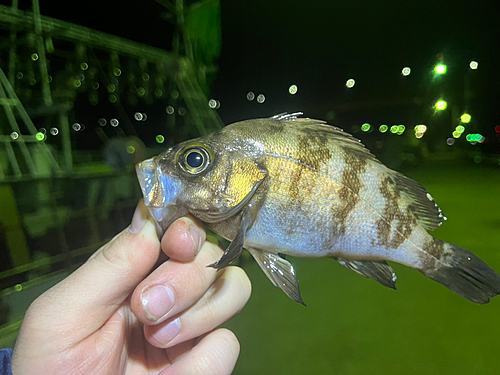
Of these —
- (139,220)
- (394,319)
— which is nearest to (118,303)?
(139,220)

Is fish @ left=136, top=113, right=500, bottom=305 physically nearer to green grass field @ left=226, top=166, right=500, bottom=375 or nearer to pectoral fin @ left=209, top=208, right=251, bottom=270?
pectoral fin @ left=209, top=208, right=251, bottom=270

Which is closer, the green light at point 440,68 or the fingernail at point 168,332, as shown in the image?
the fingernail at point 168,332

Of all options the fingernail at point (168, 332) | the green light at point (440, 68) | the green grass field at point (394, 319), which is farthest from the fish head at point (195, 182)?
the green light at point (440, 68)

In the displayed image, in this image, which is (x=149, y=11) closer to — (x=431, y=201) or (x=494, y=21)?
(x=431, y=201)

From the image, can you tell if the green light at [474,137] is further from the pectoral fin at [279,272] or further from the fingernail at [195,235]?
the fingernail at [195,235]

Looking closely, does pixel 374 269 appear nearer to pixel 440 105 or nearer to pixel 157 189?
Result: pixel 157 189

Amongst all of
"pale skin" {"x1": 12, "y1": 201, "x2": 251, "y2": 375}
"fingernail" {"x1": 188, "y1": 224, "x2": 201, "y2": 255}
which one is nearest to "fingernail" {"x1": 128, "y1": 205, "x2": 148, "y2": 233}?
"pale skin" {"x1": 12, "y1": 201, "x2": 251, "y2": 375}
